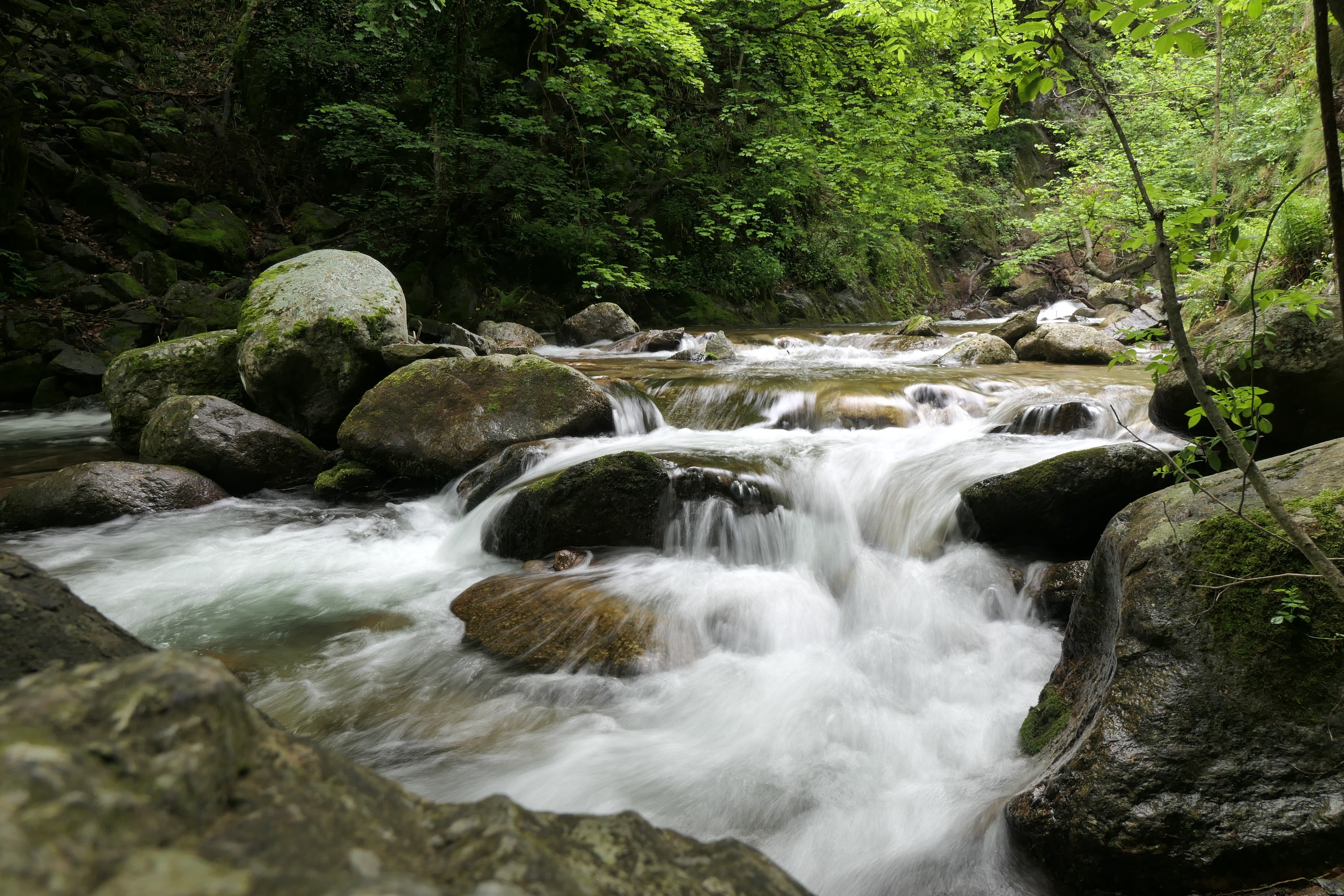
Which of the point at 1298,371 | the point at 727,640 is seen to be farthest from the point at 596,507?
the point at 1298,371

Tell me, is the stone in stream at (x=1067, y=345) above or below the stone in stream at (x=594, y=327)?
below

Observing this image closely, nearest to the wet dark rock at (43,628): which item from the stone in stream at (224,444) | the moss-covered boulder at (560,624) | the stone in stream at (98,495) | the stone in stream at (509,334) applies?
the moss-covered boulder at (560,624)

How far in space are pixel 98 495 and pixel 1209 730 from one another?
784 centimetres

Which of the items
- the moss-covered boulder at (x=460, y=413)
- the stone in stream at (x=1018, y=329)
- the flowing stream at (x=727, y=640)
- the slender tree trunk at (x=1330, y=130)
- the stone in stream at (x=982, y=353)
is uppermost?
the slender tree trunk at (x=1330, y=130)

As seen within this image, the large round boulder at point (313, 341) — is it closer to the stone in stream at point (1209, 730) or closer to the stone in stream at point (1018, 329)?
the stone in stream at point (1209, 730)

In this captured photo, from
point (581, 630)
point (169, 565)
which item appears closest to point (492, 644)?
point (581, 630)

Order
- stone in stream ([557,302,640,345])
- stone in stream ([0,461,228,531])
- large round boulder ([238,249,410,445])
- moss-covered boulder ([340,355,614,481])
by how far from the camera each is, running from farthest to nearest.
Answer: stone in stream ([557,302,640,345]) < large round boulder ([238,249,410,445]) < moss-covered boulder ([340,355,614,481]) < stone in stream ([0,461,228,531])

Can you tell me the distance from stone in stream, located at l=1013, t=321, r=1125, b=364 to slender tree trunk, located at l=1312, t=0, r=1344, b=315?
9638mm

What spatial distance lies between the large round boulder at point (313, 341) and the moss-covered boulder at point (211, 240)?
6413mm

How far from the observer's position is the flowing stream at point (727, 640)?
116 inches

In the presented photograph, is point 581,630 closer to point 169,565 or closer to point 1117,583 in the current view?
point 1117,583

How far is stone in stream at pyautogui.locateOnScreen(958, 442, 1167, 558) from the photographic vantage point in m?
4.27

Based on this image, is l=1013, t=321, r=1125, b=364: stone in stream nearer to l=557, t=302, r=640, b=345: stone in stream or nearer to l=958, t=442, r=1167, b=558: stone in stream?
l=958, t=442, r=1167, b=558: stone in stream

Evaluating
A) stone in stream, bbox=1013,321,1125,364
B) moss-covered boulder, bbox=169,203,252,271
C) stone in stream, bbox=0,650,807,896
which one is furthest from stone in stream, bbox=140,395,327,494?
stone in stream, bbox=1013,321,1125,364
